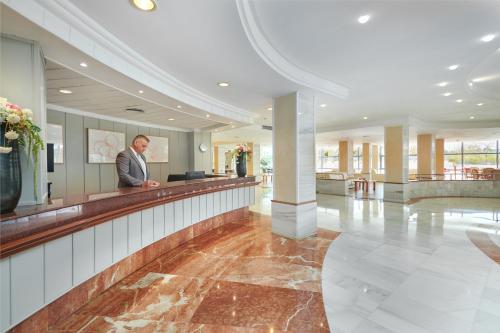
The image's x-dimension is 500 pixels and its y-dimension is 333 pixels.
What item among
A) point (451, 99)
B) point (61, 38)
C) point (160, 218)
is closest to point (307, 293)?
point (160, 218)

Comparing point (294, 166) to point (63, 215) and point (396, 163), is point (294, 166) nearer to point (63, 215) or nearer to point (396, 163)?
point (63, 215)

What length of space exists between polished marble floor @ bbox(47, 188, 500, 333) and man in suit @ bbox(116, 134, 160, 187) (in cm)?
112

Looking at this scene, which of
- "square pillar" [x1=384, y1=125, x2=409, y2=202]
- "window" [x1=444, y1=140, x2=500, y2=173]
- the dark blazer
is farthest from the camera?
"window" [x1=444, y1=140, x2=500, y2=173]

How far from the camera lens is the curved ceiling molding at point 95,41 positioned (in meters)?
1.85

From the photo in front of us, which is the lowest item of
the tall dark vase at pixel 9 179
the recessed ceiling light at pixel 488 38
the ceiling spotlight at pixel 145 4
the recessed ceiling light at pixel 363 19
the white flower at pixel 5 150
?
the tall dark vase at pixel 9 179

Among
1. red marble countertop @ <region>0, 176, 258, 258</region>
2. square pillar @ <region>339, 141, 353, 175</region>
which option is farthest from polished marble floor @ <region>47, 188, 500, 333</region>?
square pillar @ <region>339, 141, 353, 175</region>

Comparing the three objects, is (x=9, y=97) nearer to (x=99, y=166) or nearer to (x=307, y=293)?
Answer: (x=307, y=293)

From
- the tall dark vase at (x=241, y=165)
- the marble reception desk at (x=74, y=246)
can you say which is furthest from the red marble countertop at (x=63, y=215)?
the tall dark vase at (x=241, y=165)

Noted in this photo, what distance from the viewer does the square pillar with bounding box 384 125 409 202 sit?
25.4ft

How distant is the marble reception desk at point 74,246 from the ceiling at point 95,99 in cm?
190

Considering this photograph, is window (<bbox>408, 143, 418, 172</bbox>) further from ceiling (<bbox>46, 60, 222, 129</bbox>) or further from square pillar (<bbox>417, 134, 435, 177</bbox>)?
ceiling (<bbox>46, 60, 222, 129</bbox>)

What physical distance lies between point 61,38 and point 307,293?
133 inches

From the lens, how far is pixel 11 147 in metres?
1.57

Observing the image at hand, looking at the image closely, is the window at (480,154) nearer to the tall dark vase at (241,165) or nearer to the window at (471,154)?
the window at (471,154)
